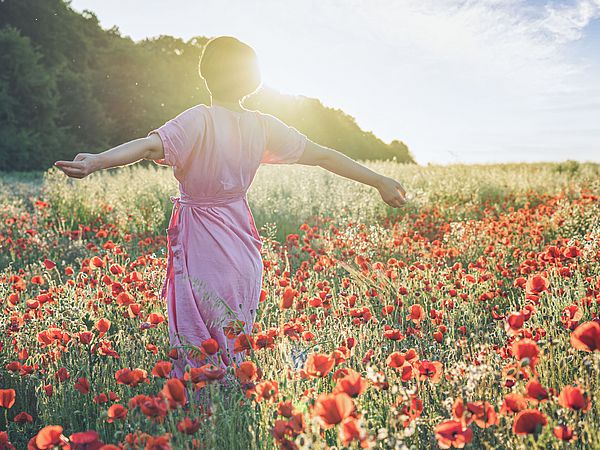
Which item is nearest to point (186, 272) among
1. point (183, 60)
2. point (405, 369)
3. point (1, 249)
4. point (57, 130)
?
point (405, 369)

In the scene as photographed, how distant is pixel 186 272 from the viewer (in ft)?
8.68

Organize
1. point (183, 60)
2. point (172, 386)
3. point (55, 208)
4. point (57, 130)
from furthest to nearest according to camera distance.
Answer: point (183, 60), point (57, 130), point (55, 208), point (172, 386)

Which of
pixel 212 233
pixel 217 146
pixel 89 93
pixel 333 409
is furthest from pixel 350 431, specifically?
pixel 89 93

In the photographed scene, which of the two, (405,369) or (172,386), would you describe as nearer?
(172,386)

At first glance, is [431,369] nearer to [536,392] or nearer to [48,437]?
[536,392]

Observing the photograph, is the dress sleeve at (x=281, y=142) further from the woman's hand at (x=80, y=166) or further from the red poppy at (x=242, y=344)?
the red poppy at (x=242, y=344)

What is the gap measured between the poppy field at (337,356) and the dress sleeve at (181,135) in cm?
69

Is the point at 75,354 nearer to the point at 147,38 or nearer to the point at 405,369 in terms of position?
the point at 405,369

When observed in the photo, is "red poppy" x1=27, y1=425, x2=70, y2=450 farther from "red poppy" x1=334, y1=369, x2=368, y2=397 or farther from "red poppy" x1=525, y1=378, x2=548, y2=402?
"red poppy" x1=525, y1=378, x2=548, y2=402

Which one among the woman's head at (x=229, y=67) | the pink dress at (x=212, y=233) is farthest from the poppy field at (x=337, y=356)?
the woman's head at (x=229, y=67)

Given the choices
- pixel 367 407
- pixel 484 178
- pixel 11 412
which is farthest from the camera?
pixel 484 178

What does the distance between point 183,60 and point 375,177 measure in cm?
4137

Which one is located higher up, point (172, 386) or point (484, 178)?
point (484, 178)

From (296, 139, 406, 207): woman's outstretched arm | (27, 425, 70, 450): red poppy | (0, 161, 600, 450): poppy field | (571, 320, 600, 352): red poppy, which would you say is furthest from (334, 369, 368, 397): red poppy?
(296, 139, 406, 207): woman's outstretched arm
